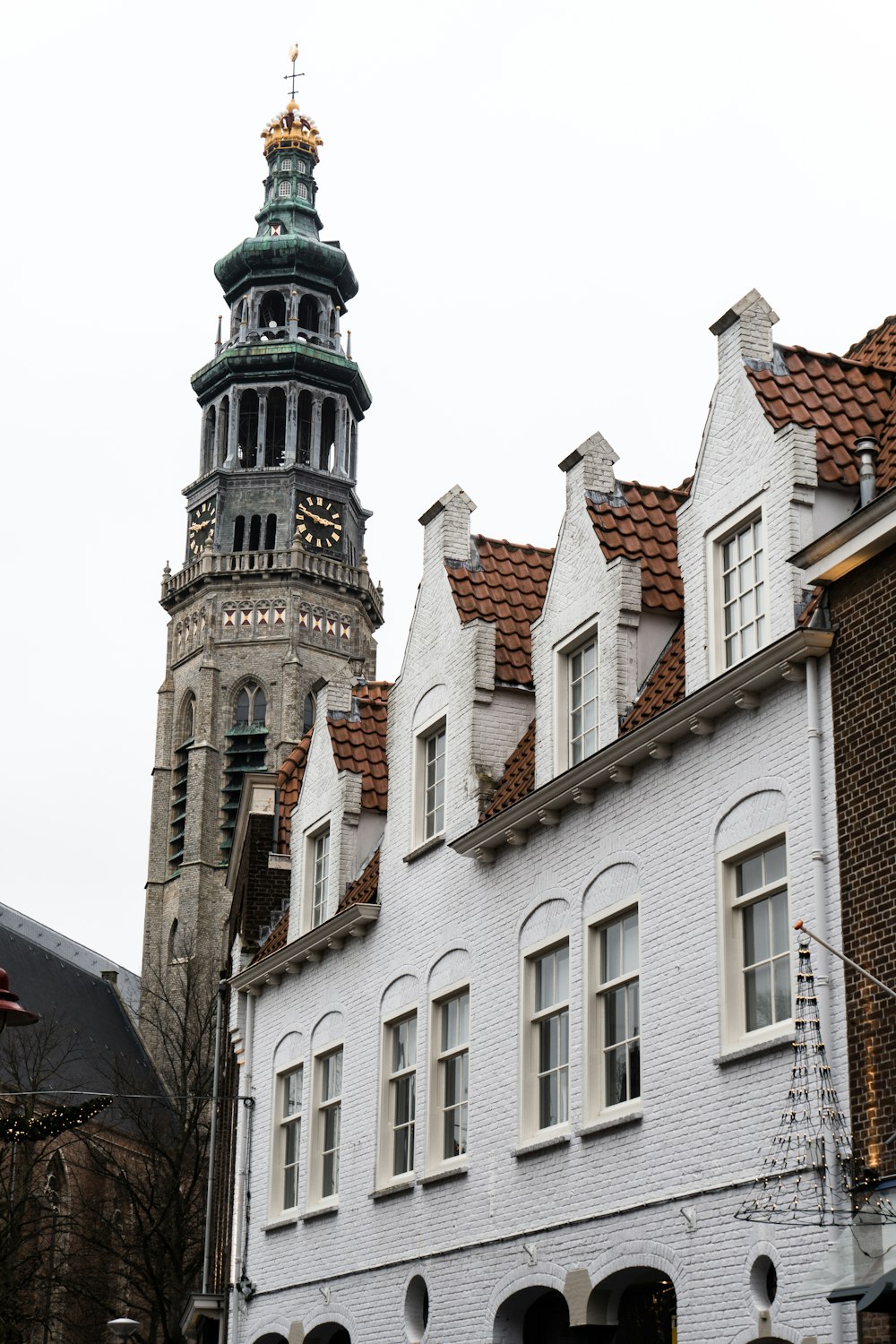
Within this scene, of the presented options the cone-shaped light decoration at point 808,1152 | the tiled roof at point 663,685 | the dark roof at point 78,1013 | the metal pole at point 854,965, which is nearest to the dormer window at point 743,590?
the tiled roof at point 663,685

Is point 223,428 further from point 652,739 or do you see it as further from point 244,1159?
point 652,739

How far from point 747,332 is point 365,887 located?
30.9 feet

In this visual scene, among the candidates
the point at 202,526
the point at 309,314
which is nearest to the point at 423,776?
the point at 202,526

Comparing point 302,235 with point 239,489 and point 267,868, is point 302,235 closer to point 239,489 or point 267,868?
point 239,489

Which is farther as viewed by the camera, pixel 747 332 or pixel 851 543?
pixel 747 332

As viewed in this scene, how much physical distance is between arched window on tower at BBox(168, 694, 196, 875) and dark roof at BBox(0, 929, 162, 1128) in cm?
664

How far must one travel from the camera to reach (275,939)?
92.5ft

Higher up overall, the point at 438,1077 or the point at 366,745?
the point at 366,745

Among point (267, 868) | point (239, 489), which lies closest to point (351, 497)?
point (239, 489)

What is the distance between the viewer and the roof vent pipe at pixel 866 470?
16781 millimetres

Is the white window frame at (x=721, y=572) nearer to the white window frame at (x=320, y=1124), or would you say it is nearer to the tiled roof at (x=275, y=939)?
the white window frame at (x=320, y=1124)

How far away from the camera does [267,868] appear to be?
29.6 m

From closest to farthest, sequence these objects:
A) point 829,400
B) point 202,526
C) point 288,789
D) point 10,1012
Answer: point 10,1012
point 829,400
point 288,789
point 202,526

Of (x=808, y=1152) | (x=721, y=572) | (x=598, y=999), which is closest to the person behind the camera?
(x=808, y=1152)
